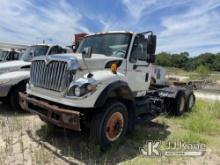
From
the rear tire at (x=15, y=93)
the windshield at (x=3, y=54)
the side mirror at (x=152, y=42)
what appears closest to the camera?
the side mirror at (x=152, y=42)

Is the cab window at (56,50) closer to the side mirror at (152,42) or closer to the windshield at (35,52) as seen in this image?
the windshield at (35,52)

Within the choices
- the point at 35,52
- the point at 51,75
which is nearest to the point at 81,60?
the point at 51,75

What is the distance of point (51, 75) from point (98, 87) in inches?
37.9

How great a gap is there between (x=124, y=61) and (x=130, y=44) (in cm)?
45

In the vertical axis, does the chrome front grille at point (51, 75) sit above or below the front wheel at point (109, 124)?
above

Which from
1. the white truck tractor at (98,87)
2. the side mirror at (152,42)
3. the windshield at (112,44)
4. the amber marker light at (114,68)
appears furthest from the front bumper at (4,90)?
the side mirror at (152,42)

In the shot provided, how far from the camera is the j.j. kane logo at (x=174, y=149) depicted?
497 cm

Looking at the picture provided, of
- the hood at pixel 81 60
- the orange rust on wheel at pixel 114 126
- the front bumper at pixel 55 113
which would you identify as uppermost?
the hood at pixel 81 60

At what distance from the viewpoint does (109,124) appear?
4664mm

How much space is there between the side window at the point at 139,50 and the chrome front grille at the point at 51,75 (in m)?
1.74

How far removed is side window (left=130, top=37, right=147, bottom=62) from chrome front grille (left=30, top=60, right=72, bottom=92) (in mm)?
1739

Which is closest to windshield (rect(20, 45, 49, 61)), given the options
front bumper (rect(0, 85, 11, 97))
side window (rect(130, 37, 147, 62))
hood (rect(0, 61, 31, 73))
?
hood (rect(0, 61, 31, 73))

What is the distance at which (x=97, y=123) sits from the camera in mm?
4426

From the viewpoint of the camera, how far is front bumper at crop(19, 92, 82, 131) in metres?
4.18
